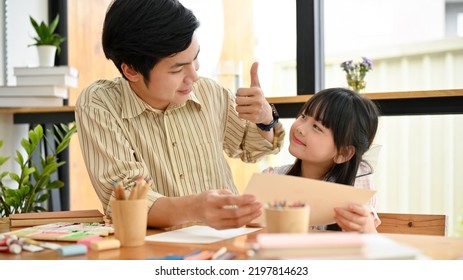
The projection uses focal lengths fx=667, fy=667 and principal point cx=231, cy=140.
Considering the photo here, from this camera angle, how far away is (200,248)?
44.2 inches

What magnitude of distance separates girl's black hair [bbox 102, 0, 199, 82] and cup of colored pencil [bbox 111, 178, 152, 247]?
1.76 ft

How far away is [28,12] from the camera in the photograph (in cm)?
338

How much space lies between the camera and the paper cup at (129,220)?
3.75 ft

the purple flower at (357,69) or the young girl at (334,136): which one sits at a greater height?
the purple flower at (357,69)

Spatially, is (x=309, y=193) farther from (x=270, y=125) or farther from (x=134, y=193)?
(x=270, y=125)

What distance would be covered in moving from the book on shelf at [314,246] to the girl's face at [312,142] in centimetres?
81

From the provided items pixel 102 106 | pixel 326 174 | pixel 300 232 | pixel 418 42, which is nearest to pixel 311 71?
pixel 418 42

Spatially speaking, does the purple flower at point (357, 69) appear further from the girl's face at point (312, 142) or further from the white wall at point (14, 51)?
the white wall at point (14, 51)

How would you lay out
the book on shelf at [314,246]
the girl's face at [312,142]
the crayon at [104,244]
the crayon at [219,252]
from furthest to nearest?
the girl's face at [312,142]
the crayon at [104,244]
the crayon at [219,252]
the book on shelf at [314,246]

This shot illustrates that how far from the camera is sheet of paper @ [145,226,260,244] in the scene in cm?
121

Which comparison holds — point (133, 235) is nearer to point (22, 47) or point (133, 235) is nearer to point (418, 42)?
point (418, 42)

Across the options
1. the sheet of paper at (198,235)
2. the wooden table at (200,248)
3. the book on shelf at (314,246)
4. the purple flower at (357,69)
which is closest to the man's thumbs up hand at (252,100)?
the sheet of paper at (198,235)

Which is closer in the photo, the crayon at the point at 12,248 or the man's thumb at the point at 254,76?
the crayon at the point at 12,248

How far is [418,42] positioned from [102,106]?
1696 mm
